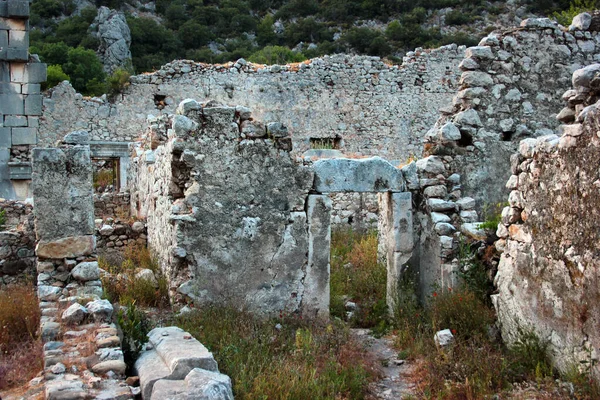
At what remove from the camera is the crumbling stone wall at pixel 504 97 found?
8.01 m

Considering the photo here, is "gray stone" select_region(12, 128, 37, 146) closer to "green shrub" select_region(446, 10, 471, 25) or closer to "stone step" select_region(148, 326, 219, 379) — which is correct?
"stone step" select_region(148, 326, 219, 379)

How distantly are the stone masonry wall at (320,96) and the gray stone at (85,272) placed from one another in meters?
10.8

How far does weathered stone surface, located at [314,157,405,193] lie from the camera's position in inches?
296

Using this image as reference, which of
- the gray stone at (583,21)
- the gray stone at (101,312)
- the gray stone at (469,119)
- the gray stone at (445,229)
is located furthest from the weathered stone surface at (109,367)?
A: the gray stone at (583,21)

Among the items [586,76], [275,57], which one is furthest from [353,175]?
[275,57]

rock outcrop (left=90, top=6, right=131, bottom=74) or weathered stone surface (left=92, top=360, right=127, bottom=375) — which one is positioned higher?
rock outcrop (left=90, top=6, right=131, bottom=74)

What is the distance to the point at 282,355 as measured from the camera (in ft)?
19.4

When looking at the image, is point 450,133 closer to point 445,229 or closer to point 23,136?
point 445,229

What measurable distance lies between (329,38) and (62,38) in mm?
15277

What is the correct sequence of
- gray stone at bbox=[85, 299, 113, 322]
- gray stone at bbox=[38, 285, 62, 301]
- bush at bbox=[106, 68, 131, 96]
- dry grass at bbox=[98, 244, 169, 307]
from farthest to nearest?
bush at bbox=[106, 68, 131, 96], dry grass at bbox=[98, 244, 169, 307], gray stone at bbox=[38, 285, 62, 301], gray stone at bbox=[85, 299, 113, 322]

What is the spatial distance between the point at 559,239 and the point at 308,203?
313 cm

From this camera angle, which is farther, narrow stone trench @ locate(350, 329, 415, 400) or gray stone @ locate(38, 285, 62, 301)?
gray stone @ locate(38, 285, 62, 301)

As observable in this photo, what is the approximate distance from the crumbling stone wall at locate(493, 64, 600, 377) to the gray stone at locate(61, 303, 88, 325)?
4.21 meters

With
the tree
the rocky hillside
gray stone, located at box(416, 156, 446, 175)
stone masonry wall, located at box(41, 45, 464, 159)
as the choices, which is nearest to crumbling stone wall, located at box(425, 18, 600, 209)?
gray stone, located at box(416, 156, 446, 175)
